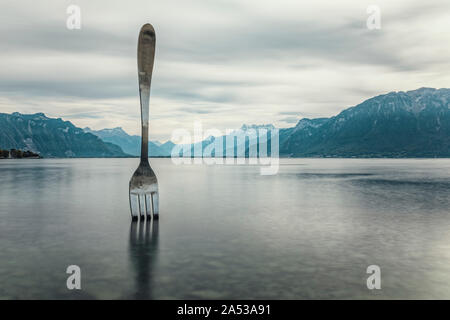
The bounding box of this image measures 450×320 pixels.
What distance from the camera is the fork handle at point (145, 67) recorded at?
23141 mm

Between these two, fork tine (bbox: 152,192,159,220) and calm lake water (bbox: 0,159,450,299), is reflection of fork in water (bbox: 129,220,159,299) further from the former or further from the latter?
fork tine (bbox: 152,192,159,220)

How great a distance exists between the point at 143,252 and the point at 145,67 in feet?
39.5

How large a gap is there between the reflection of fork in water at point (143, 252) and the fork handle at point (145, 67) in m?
4.38

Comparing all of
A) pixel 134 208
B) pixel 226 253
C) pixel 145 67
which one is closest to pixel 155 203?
pixel 134 208

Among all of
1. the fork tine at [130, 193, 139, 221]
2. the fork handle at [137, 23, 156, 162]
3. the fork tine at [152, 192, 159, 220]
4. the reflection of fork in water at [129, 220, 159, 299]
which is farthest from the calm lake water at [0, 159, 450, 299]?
the fork handle at [137, 23, 156, 162]

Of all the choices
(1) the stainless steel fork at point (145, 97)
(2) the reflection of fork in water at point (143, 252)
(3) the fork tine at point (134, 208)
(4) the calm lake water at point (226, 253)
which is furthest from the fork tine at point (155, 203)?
(3) the fork tine at point (134, 208)

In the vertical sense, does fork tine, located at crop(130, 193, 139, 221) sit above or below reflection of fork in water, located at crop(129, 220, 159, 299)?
above

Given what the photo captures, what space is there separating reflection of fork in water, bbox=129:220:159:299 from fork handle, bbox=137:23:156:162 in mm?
4383

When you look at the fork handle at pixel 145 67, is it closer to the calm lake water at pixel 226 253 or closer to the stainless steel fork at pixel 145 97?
the stainless steel fork at pixel 145 97

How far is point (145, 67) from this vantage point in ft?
78.3

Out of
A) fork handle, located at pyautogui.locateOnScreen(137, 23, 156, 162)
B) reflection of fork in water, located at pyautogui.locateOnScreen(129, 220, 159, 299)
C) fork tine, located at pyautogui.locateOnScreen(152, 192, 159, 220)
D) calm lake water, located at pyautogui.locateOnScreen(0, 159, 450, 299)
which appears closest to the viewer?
calm lake water, located at pyautogui.locateOnScreen(0, 159, 450, 299)

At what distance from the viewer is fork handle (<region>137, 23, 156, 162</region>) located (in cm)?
2314

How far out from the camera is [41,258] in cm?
1606

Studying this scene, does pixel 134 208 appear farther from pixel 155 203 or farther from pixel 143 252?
pixel 143 252
